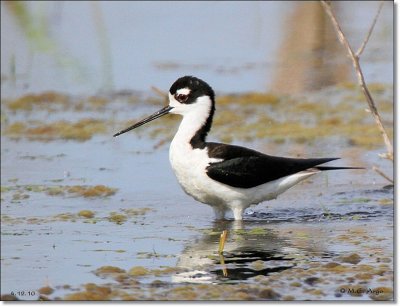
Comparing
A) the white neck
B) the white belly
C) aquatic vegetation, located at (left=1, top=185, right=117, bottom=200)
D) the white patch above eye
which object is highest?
the white patch above eye

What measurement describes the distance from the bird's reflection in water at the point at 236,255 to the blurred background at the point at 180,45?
4.36m

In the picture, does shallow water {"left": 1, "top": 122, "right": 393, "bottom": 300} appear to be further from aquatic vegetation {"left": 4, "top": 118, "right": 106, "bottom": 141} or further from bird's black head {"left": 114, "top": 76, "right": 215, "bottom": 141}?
bird's black head {"left": 114, "top": 76, "right": 215, "bottom": 141}

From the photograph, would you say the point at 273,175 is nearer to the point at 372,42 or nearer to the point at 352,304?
the point at 352,304

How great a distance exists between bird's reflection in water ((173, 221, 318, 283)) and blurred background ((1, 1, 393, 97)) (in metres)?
4.36

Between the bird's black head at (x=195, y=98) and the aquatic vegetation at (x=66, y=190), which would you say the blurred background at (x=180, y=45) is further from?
the bird's black head at (x=195, y=98)

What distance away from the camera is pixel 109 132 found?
32.2 feet

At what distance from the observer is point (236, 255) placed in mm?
6137

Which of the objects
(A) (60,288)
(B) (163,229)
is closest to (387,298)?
(A) (60,288)

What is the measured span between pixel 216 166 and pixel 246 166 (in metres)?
0.21

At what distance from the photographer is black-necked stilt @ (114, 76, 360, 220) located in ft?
23.1

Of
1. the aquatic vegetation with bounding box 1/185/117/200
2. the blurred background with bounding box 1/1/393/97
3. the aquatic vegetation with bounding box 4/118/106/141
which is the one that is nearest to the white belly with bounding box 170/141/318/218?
the aquatic vegetation with bounding box 1/185/117/200

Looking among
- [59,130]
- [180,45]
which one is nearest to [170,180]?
[59,130]

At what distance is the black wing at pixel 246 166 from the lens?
705 centimetres

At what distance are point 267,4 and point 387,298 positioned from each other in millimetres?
9780
